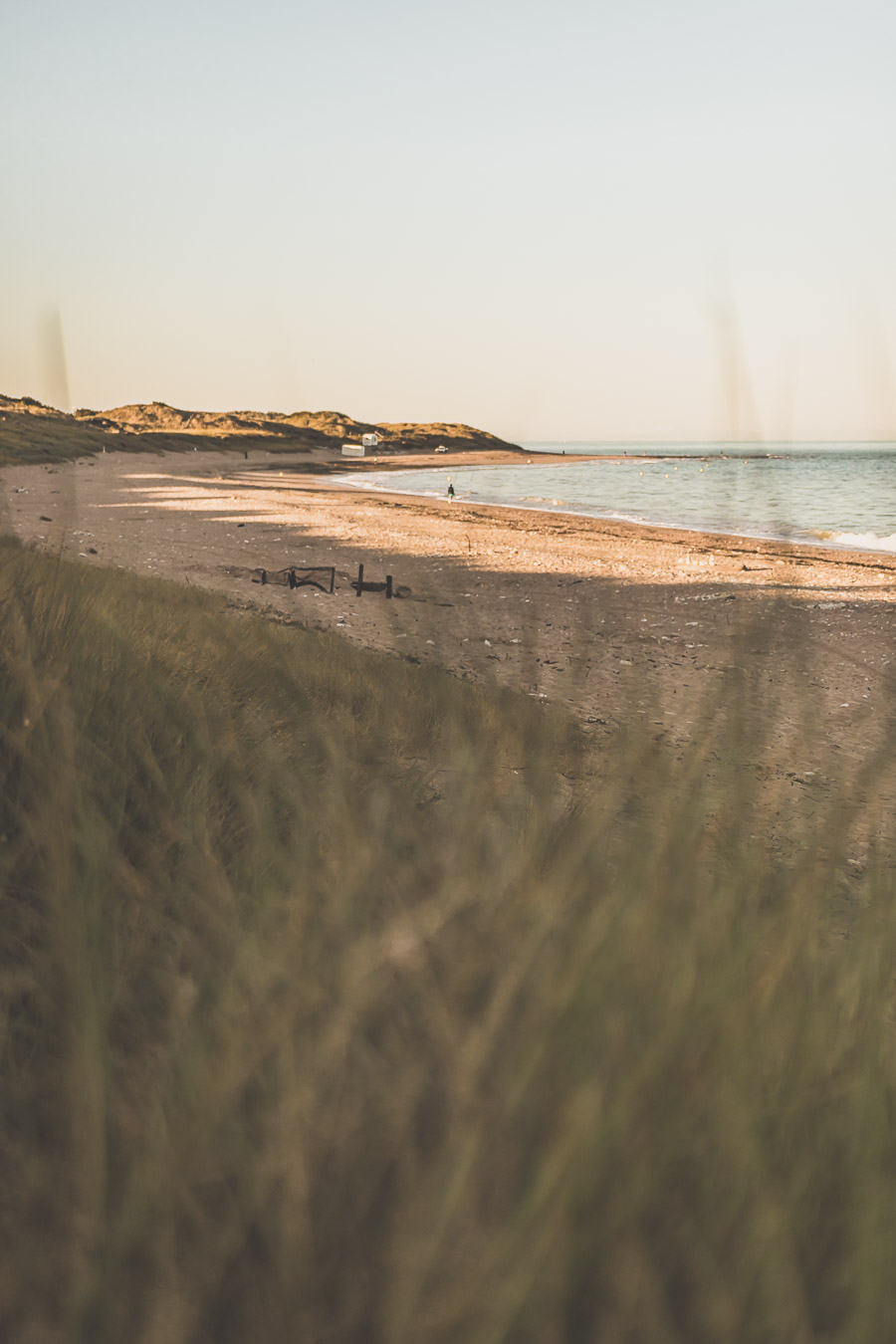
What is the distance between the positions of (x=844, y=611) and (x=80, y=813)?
13.6m

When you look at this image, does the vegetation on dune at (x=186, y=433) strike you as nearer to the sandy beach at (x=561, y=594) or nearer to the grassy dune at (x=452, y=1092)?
the sandy beach at (x=561, y=594)

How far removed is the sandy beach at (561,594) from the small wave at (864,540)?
8.88 feet

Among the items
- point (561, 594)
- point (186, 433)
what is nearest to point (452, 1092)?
point (561, 594)

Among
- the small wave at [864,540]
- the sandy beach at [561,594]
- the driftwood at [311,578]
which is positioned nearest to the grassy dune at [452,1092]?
the sandy beach at [561,594]

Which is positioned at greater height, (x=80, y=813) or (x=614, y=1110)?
(x=80, y=813)

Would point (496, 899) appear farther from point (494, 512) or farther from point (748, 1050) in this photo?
point (494, 512)

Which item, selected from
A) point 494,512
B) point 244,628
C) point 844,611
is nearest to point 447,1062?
point 244,628

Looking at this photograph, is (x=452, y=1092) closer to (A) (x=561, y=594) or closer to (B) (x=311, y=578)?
(B) (x=311, y=578)

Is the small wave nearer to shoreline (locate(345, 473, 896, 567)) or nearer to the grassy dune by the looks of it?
shoreline (locate(345, 473, 896, 567))

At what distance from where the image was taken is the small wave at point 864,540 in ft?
76.6

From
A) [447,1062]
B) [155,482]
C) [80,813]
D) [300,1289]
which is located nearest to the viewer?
[300,1289]

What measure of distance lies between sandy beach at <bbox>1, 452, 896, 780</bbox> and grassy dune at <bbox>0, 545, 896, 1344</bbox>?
1.15 feet

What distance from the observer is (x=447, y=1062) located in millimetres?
946

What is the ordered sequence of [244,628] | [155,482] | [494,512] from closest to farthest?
[244,628]
[494,512]
[155,482]
